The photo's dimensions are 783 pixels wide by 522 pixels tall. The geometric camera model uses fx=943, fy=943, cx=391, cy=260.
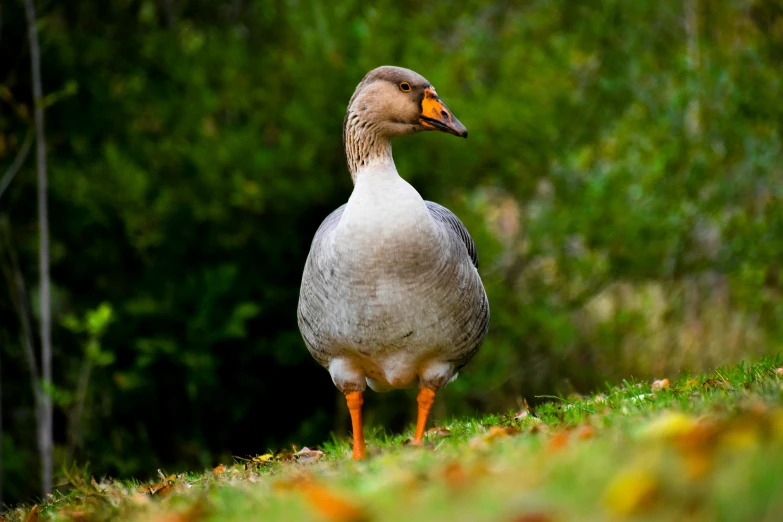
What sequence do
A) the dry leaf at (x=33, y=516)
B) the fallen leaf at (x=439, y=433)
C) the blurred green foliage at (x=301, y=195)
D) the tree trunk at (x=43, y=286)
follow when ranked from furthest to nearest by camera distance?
the blurred green foliage at (x=301, y=195) < the tree trunk at (x=43, y=286) < the fallen leaf at (x=439, y=433) < the dry leaf at (x=33, y=516)

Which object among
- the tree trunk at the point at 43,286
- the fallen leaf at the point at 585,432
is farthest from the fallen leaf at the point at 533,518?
the tree trunk at the point at 43,286

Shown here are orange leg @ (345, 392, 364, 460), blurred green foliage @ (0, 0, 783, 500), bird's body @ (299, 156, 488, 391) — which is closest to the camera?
bird's body @ (299, 156, 488, 391)

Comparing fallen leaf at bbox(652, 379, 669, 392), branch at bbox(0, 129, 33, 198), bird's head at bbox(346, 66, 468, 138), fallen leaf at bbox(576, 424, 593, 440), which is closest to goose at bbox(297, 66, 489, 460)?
bird's head at bbox(346, 66, 468, 138)

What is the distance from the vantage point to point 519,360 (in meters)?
12.3

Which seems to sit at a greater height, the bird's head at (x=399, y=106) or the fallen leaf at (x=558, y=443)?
the bird's head at (x=399, y=106)

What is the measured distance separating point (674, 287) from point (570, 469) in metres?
10.9

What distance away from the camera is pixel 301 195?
10.9 meters

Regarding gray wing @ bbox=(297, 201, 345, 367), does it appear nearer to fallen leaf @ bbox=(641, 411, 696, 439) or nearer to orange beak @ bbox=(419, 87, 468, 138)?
orange beak @ bbox=(419, 87, 468, 138)

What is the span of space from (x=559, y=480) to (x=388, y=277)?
267 centimetres

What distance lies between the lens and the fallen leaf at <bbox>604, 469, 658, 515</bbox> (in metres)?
2.46

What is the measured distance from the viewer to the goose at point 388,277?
17.5 ft

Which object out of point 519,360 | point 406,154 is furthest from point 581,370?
point 406,154

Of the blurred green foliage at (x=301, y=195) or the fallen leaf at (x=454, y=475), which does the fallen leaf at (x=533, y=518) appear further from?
the blurred green foliage at (x=301, y=195)

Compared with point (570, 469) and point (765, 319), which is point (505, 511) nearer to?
point (570, 469)
